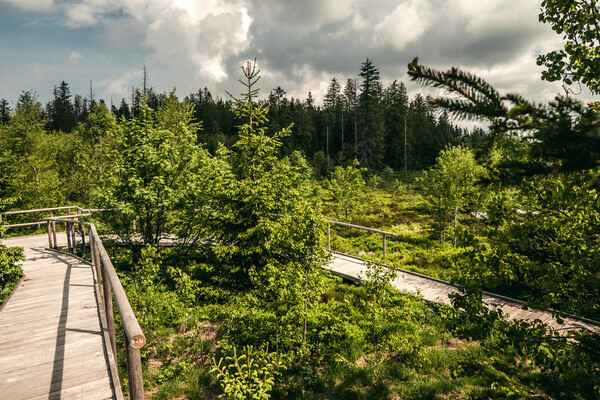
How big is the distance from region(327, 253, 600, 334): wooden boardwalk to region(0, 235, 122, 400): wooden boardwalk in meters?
5.68

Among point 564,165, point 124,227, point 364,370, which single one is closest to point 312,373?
point 364,370

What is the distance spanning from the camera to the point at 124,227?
1138 cm

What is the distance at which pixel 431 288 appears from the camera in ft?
31.7

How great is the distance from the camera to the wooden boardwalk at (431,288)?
303 inches

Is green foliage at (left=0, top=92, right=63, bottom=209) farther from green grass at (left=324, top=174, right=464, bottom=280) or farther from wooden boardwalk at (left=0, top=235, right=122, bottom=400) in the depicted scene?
green grass at (left=324, top=174, right=464, bottom=280)

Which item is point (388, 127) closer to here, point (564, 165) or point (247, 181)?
point (247, 181)

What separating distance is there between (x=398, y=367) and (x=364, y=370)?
2.40ft

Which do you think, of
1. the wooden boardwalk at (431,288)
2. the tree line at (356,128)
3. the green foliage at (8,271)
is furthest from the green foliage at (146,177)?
the tree line at (356,128)

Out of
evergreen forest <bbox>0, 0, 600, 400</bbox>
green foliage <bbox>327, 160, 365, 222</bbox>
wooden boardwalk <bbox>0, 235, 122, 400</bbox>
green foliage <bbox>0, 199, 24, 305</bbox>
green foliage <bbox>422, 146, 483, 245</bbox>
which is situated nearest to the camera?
evergreen forest <bbox>0, 0, 600, 400</bbox>

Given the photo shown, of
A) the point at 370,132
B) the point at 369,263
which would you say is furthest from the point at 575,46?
the point at 370,132

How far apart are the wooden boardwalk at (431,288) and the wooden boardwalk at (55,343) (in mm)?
5677

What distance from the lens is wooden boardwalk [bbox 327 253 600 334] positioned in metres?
7.68

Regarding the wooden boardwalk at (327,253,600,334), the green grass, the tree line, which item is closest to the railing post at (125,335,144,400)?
the green grass

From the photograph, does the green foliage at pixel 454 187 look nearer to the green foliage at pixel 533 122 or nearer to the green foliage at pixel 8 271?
the green foliage at pixel 533 122
